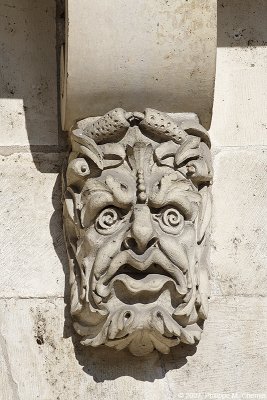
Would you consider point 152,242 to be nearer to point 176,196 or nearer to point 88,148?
point 176,196

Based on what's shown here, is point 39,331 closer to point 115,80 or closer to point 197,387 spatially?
point 197,387

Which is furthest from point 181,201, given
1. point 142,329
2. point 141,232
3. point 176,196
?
point 142,329

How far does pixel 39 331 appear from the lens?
2229 millimetres

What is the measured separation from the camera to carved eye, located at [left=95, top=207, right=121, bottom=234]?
2.17m

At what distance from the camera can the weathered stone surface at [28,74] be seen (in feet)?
7.81

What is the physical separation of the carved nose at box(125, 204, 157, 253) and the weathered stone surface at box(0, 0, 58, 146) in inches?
12.9

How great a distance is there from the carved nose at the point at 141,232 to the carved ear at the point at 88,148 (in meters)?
0.12

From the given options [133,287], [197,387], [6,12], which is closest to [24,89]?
[6,12]

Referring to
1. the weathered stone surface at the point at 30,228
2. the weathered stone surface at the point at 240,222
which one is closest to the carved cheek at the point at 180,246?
the weathered stone surface at the point at 240,222

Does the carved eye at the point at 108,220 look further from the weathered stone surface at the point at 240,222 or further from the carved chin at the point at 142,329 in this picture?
the weathered stone surface at the point at 240,222

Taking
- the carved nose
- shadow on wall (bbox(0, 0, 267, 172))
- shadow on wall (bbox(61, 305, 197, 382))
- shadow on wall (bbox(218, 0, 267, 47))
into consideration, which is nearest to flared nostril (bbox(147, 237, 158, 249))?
the carved nose

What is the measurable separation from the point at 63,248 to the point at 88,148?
215mm

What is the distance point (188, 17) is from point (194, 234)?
410mm

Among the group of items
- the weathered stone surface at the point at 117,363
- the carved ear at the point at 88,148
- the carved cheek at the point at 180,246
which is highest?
the carved ear at the point at 88,148
